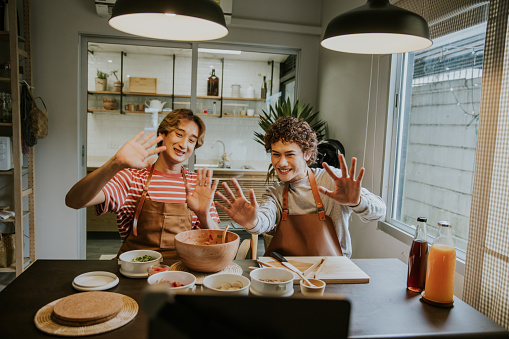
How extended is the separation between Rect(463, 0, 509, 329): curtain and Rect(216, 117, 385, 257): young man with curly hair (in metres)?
0.43

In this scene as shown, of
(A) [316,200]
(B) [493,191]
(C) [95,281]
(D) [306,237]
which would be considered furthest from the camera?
(A) [316,200]

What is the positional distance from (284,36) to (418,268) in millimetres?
3010

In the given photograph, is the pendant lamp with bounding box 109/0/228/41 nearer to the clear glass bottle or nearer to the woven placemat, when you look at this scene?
the woven placemat

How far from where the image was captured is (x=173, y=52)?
380cm

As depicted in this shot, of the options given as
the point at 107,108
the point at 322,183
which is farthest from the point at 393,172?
the point at 107,108

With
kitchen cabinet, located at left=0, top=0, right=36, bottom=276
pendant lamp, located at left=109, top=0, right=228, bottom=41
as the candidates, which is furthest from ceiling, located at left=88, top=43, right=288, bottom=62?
pendant lamp, located at left=109, top=0, right=228, bottom=41

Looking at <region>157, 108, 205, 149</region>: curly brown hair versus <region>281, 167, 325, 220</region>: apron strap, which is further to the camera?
<region>157, 108, 205, 149</region>: curly brown hair

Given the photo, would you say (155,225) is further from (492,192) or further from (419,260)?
(492,192)

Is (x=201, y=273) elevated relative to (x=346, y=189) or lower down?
lower down

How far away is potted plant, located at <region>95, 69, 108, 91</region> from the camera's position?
12.1 feet

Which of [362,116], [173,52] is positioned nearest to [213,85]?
[173,52]

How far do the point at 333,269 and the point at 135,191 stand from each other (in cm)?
102

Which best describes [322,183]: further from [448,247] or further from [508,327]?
[508,327]

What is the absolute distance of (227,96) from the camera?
396 centimetres
